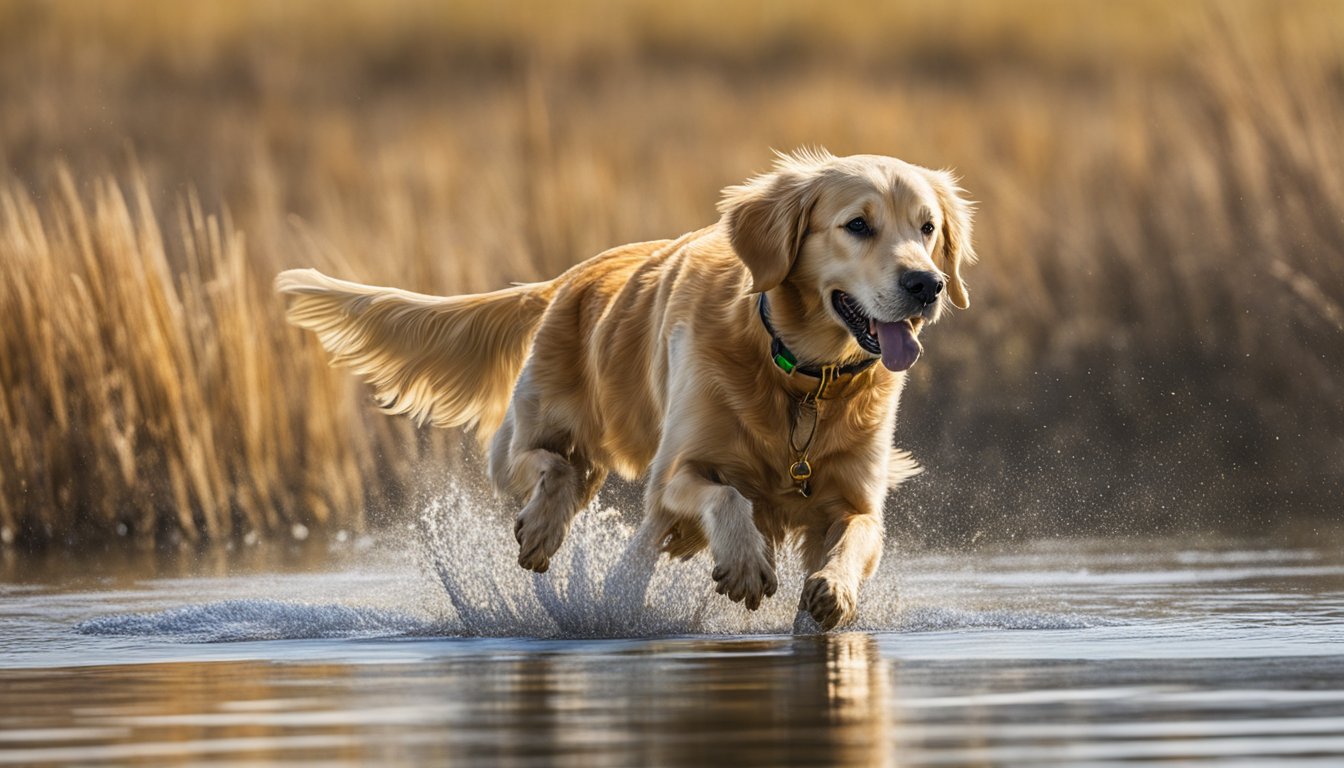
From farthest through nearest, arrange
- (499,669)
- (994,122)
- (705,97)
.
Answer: (705,97) → (994,122) → (499,669)

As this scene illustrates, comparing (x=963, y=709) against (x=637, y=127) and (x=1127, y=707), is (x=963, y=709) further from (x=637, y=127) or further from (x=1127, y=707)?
(x=637, y=127)

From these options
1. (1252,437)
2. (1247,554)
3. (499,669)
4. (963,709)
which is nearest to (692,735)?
(963,709)

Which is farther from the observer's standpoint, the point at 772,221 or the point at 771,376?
the point at 771,376

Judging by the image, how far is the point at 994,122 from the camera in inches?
525

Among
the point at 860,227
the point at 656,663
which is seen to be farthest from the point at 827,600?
the point at 860,227

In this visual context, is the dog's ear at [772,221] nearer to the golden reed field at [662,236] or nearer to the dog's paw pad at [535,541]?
the dog's paw pad at [535,541]

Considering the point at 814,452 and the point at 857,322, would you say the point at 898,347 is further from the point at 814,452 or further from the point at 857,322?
the point at 814,452

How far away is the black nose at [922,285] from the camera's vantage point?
5.78 m

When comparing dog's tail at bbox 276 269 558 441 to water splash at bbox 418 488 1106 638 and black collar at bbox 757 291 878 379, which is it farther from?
black collar at bbox 757 291 878 379

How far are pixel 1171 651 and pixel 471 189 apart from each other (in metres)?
7.34

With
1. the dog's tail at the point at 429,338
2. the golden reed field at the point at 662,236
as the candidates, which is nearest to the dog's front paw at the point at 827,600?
the dog's tail at the point at 429,338

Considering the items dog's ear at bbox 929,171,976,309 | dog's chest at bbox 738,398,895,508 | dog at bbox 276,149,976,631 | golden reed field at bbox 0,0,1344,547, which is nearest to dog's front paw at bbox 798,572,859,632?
dog at bbox 276,149,976,631

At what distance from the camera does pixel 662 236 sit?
11508 millimetres

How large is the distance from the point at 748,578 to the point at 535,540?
3.39 feet
